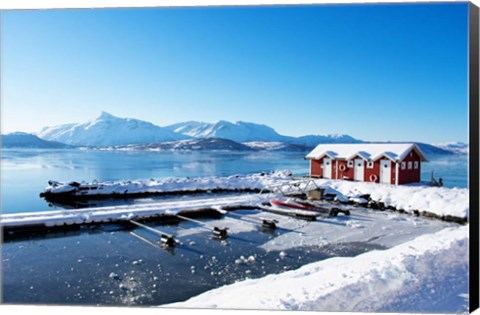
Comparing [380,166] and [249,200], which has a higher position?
[380,166]

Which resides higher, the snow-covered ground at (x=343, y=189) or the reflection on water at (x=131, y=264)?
the snow-covered ground at (x=343, y=189)

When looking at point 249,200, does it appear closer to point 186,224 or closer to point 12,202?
point 186,224

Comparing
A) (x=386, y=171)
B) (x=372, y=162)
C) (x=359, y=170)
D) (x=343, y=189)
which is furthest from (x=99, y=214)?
(x=386, y=171)

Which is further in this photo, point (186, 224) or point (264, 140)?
point (186, 224)

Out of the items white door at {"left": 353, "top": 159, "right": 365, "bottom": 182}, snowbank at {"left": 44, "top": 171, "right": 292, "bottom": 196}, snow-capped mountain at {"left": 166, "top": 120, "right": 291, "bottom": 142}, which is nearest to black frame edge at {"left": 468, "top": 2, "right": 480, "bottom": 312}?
snow-capped mountain at {"left": 166, "top": 120, "right": 291, "bottom": 142}

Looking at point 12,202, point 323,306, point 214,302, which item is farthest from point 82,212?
point 323,306

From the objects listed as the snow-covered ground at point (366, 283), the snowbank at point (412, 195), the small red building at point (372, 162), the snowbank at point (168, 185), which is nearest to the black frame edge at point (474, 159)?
the snow-covered ground at point (366, 283)

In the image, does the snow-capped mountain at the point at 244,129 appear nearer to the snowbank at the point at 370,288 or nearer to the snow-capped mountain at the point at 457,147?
the snow-capped mountain at the point at 457,147
